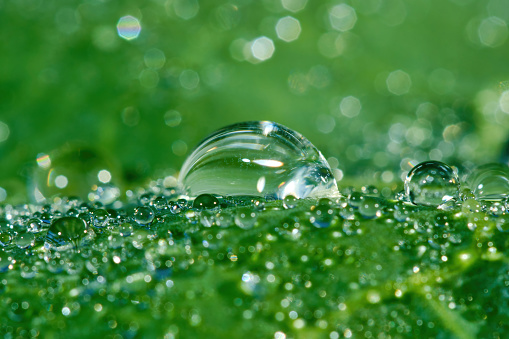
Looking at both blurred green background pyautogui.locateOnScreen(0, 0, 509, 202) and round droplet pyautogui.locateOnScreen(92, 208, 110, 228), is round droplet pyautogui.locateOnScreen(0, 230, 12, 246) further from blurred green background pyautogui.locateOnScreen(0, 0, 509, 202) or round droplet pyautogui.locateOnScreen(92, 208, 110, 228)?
blurred green background pyautogui.locateOnScreen(0, 0, 509, 202)

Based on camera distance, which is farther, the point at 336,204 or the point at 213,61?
the point at 213,61

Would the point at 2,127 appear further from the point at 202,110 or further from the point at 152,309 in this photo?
the point at 152,309

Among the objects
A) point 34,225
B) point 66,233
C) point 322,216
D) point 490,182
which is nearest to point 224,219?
point 322,216

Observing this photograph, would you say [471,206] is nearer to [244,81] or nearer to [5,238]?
[5,238]

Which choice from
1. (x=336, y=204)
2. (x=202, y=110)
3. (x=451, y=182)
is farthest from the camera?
(x=202, y=110)

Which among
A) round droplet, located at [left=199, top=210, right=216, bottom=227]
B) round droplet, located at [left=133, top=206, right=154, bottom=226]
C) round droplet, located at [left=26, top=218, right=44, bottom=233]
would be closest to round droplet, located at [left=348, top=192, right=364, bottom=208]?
round droplet, located at [left=199, top=210, right=216, bottom=227]

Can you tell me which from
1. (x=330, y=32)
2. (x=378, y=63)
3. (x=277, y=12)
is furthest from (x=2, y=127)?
(x=378, y=63)
